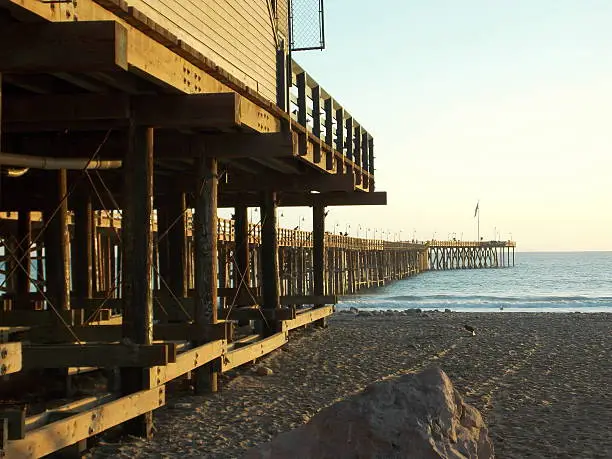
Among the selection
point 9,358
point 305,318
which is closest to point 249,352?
point 305,318

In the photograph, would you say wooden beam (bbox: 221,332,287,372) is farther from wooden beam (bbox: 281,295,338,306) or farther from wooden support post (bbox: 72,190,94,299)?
wooden beam (bbox: 281,295,338,306)

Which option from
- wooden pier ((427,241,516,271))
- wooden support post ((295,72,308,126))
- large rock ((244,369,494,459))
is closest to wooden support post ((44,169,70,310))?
wooden support post ((295,72,308,126))

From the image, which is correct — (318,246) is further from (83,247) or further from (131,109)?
(131,109)

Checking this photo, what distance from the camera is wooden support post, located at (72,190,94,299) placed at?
1268 centimetres

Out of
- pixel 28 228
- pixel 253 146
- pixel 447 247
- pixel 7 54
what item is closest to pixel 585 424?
pixel 253 146

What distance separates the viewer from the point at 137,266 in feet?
24.4

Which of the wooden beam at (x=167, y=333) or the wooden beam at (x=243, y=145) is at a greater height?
the wooden beam at (x=243, y=145)

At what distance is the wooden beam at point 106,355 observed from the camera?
23.9 ft

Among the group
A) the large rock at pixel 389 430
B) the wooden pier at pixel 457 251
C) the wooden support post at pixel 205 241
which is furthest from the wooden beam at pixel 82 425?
the wooden pier at pixel 457 251

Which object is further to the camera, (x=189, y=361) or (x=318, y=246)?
(x=318, y=246)

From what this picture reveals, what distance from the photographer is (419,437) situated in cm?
491

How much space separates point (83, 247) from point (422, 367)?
5605mm

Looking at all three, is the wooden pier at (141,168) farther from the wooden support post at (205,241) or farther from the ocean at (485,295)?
the ocean at (485,295)

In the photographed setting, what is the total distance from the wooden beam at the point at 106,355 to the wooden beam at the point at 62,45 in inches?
111
